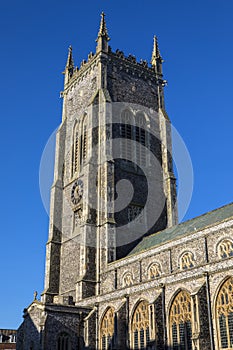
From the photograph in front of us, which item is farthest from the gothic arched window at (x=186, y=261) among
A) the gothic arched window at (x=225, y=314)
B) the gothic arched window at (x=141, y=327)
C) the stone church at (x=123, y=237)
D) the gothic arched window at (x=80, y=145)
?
the gothic arched window at (x=80, y=145)

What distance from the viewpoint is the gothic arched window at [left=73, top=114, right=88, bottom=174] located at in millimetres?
48428

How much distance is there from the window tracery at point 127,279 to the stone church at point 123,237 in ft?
0.30

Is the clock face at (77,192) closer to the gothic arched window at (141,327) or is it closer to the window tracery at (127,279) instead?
the window tracery at (127,279)

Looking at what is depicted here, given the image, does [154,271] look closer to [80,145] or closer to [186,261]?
[186,261]

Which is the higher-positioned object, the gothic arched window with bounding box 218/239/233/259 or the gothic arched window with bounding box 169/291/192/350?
the gothic arched window with bounding box 218/239/233/259

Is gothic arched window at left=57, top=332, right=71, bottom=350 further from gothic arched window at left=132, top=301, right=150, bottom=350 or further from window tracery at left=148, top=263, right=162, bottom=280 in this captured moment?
window tracery at left=148, top=263, right=162, bottom=280

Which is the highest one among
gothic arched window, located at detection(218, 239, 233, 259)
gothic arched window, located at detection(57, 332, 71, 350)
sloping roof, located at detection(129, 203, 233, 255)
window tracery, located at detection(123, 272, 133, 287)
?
sloping roof, located at detection(129, 203, 233, 255)

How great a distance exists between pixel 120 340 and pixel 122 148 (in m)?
21.2

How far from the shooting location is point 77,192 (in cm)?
4612

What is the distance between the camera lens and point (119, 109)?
49094 mm

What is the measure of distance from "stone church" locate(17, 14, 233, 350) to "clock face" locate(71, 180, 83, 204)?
110 mm

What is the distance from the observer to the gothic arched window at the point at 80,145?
4843 cm

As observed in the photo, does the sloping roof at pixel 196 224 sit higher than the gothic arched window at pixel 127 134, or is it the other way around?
the gothic arched window at pixel 127 134

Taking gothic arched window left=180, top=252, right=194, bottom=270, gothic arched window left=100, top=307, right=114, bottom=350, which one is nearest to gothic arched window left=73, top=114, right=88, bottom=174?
gothic arched window left=100, top=307, right=114, bottom=350
